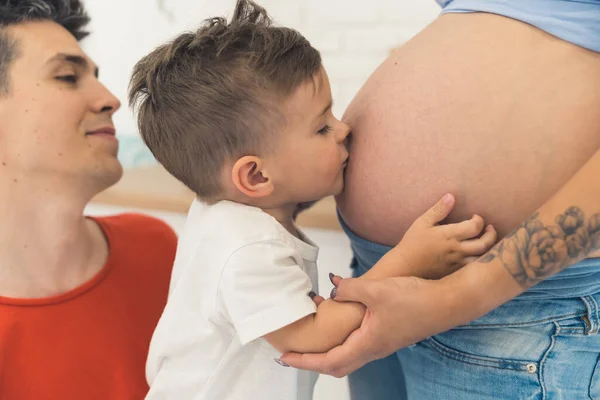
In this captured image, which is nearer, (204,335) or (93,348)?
(204,335)

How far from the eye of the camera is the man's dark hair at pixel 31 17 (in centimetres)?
110

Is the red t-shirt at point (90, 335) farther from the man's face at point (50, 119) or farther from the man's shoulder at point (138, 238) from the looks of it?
the man's face at point (50, 119)

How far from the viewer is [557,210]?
0.58 metres

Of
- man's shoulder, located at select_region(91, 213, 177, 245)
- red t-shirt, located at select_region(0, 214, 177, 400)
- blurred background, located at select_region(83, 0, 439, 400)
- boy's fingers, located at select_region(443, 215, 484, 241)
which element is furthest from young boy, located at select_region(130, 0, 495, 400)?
blurred background, located at select_region(83, 0, 439, 400)

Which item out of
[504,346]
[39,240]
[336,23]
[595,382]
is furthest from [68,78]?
[595,382]

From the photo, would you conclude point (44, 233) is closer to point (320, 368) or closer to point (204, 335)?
point (204, 335)

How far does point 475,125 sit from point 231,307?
15.6 inches

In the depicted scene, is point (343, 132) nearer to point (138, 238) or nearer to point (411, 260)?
point (411, 260)

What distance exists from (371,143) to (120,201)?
1312mm

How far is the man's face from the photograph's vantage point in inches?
42.5

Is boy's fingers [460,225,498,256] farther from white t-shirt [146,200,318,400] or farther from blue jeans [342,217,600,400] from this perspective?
white t-shirt [146,200,318,400]

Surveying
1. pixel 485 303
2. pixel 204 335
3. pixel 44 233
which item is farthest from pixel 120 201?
pixel 485 303

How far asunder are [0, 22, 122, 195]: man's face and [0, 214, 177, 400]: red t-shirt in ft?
0.73

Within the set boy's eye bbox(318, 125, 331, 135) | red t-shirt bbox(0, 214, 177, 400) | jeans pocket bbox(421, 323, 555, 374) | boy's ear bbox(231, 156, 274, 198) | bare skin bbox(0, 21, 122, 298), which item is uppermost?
boy's eye bbox(318, 125, 331, 135)
